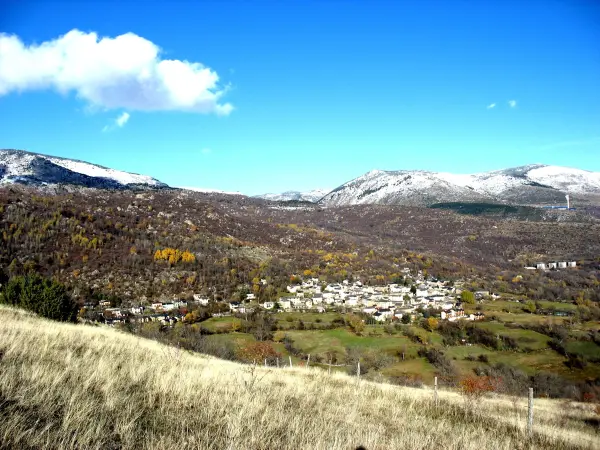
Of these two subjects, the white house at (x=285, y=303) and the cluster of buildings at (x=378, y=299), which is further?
the white house at (x=285, y=303)

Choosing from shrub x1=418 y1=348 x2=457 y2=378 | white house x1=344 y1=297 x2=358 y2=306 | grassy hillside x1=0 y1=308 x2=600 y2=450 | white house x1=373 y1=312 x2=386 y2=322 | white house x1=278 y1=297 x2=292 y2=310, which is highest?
grassy hillside x1=0 y1=308 x2=600 y2=450

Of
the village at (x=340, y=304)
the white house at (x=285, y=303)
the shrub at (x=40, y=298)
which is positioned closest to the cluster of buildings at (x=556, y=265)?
the village at (x=340, y=304)

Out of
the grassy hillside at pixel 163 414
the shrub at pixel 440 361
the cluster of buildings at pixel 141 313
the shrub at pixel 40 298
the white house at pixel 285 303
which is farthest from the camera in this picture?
the white house at pixel 285 303

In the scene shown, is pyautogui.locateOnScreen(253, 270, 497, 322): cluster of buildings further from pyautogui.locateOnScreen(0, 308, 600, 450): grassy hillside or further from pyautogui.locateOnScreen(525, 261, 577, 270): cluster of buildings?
pyautogui.locateOnScreen(0, 308, 600, 450): grassy hillside

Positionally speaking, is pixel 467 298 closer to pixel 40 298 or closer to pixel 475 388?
pixel 475 388

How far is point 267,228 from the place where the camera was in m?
174

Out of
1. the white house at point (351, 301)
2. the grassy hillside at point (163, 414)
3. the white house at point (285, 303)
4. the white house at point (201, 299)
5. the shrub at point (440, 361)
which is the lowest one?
the white house at point (201, 299)

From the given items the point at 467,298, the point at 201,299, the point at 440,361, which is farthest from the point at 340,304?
the point at 440,361

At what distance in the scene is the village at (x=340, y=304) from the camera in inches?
2657

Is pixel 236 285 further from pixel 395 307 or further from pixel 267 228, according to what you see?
pixel 267 228

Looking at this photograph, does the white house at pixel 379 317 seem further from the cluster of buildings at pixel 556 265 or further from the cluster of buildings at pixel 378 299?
the cluster of buildings at pixel 556 265

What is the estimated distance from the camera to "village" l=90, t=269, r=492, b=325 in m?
67.5

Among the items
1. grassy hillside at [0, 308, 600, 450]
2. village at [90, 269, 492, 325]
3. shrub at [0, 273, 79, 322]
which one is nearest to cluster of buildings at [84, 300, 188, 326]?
village at [90, 269, 492, 325]

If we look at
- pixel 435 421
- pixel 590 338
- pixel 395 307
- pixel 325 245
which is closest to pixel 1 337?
pixel 435 421
